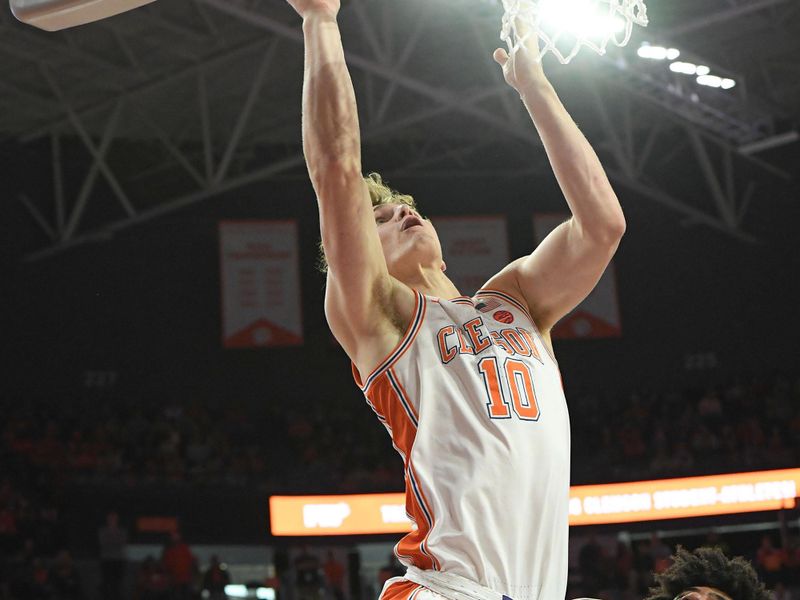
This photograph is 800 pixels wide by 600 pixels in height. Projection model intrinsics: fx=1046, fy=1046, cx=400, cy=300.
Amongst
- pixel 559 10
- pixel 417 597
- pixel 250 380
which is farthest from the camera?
pixel 250 380

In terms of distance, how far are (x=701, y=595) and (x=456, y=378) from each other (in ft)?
4.14

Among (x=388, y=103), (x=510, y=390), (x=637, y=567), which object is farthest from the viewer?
(x=388, y=103)

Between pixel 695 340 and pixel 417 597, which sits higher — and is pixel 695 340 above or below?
above

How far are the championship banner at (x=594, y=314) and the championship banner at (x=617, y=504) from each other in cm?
403

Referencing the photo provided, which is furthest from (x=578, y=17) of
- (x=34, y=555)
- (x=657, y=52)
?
(x=657, y=52)

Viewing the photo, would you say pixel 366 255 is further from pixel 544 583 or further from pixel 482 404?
pixel 544 583

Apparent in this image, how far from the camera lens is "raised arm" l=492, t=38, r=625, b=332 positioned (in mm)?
2451

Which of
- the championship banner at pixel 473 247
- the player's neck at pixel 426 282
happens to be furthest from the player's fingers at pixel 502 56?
the championship banner at pixel 473 247

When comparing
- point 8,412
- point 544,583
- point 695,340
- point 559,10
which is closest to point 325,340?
point 8,412

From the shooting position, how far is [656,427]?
16938 mm

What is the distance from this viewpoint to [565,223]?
102 inches

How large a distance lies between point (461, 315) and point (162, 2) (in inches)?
485

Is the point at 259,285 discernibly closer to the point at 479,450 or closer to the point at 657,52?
the point at 657,52

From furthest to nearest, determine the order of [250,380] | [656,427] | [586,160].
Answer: [250,380] < [656,427] < [586,160]
